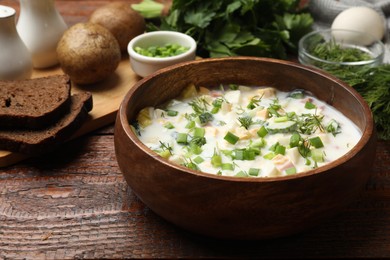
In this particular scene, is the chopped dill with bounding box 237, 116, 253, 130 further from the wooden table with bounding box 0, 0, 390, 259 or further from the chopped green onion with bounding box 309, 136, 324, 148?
the wooden table with bounding box 0, 0, 390, 259

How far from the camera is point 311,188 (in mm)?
1484

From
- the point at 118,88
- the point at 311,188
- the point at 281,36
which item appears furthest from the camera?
the point at 281,36

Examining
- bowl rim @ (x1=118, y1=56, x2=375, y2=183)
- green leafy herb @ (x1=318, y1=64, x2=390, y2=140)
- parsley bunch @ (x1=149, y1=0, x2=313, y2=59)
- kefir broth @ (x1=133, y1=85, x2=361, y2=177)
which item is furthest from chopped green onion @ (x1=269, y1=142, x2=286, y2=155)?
parsley bunch @ (x1=149, y1=0, x2=313, y2=59)

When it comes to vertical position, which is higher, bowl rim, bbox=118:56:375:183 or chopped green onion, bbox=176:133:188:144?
bowl rim, bbox=118:56:375:183

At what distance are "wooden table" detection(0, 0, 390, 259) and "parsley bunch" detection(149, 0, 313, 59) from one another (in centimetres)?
89

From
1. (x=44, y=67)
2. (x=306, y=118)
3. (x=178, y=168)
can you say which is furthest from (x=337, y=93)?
(x=44, y=67)

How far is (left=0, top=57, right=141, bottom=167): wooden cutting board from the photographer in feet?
6.82

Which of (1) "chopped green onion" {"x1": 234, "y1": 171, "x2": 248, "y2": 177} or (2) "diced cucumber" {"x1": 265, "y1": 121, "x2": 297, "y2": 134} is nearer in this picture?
(1) "chopped green onion" {"x1": 234, "y1": 171, "x2": 248, "y2": 177}

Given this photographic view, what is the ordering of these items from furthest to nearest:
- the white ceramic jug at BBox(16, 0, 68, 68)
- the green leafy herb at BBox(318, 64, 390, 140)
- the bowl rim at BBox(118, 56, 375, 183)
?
the white ceramic jug at BBox(16, 0, 68, 68), the green leafy herb at BBox(318, 64, 390, 140), the bowl rim at BBox(118, 56, 375, 183)

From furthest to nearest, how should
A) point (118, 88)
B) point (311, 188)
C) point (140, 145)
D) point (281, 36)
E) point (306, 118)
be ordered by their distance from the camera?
point (281, 36)
point (118, 88)
point (306, 118)
point (140, 145)
point (311, 188)

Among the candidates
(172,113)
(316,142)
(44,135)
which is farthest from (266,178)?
(44,135)

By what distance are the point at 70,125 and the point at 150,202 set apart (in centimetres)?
65

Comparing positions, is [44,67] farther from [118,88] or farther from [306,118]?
[306,118]

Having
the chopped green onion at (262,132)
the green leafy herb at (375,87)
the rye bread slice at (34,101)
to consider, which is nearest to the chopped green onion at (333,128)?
the chopped green onion at (262,132)
